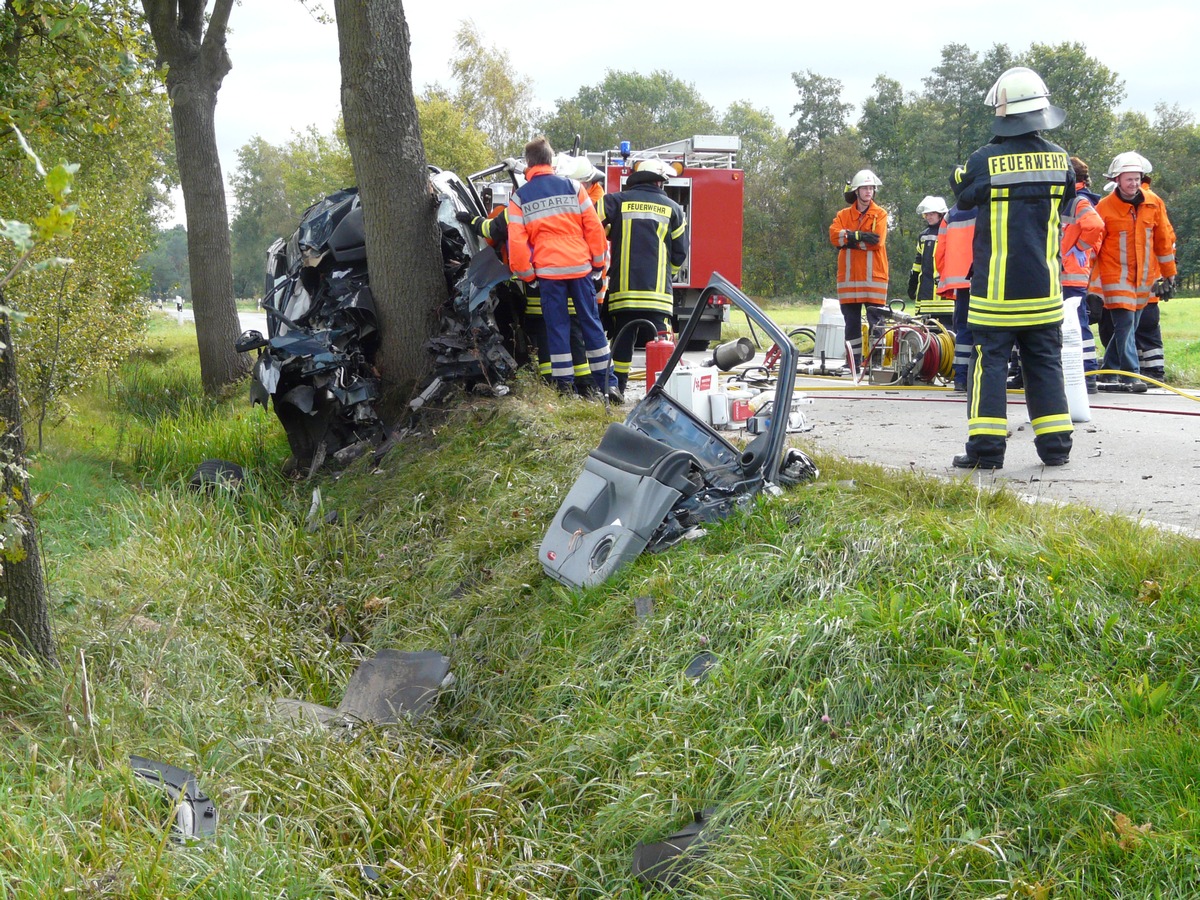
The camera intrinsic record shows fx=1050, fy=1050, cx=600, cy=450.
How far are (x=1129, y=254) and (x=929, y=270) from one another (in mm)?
2135

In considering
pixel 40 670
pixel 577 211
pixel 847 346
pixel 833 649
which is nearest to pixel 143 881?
pixel 40 670

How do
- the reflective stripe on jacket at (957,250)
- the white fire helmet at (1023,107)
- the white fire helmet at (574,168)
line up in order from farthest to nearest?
the reflective stripe on jacket at (957,250) < the white fire helmet at (574,168) < the white fire helmet at (1023,107)

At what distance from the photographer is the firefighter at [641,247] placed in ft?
24.3

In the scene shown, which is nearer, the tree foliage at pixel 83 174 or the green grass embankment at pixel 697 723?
the green grass embankment at pixel 697 723

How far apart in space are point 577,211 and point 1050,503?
145 inches

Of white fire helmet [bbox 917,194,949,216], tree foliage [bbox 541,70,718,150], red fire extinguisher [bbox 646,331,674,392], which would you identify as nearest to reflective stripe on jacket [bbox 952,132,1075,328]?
red fire extinguisher [bbox 646,331,674,392]

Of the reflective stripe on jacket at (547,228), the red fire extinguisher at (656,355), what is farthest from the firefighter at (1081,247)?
the reflective stripe on jacket at (547,228)

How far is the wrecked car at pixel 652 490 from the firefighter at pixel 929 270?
6.41 meters

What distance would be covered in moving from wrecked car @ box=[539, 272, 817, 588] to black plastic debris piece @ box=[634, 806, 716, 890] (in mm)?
1305

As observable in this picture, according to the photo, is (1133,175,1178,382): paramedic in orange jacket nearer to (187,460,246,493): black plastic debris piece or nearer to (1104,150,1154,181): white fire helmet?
(1104,150,1154,181): white fire helmet

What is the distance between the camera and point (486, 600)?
4.44 metres

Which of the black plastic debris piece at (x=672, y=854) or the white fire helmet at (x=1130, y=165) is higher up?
the white fire helmet at (x=1130, y=165)

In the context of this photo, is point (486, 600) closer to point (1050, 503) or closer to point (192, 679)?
point (192, 679)

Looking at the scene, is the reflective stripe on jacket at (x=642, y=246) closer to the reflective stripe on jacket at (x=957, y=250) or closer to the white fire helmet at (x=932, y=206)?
the reflective stripe on jacket at (x=957, y=250)
